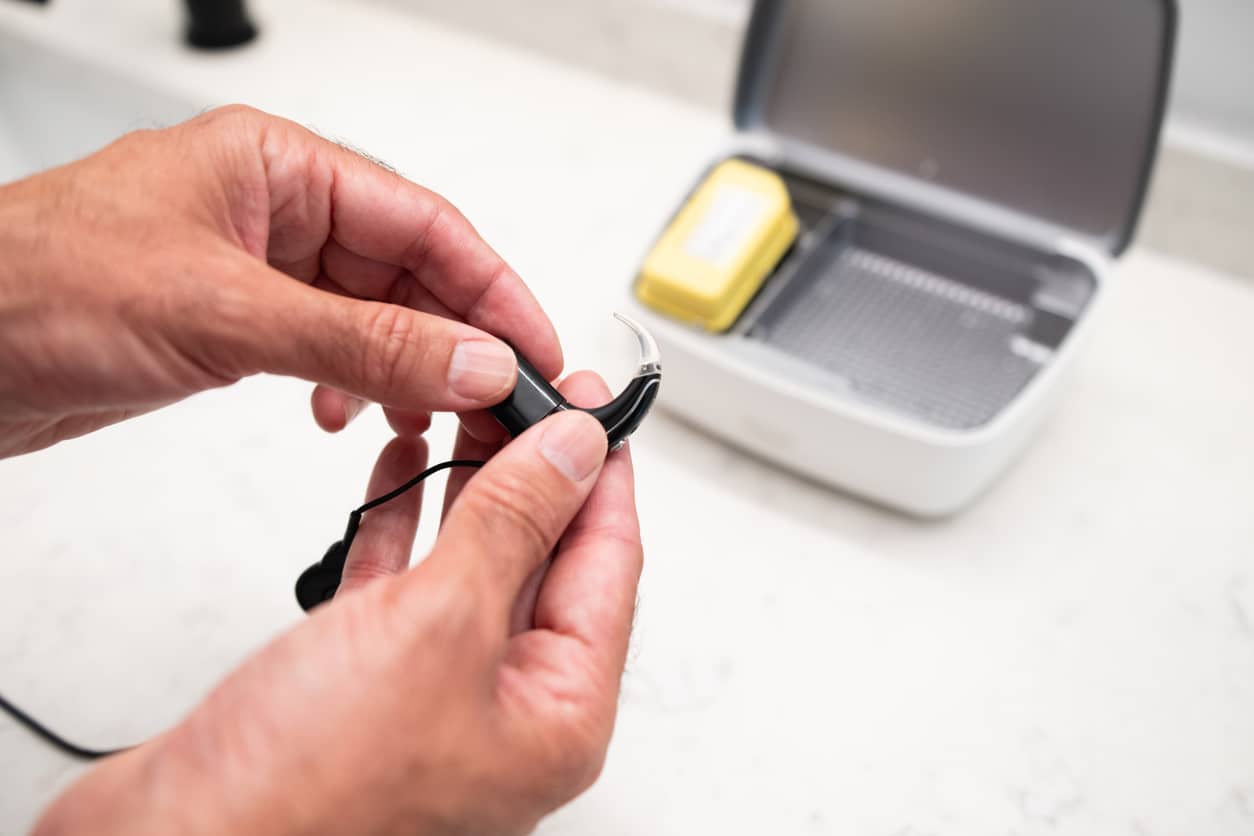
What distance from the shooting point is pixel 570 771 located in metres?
0.36

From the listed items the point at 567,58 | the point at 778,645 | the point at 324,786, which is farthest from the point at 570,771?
the point at 567,58

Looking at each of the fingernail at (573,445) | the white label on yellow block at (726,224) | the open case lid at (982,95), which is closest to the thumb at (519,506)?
the fingernail at (573,445)

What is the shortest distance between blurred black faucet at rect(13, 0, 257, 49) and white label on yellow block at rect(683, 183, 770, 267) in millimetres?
568

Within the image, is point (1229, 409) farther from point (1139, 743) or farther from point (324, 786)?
point (324, 786)

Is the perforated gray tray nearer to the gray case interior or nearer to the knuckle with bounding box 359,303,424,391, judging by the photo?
the gray case interior

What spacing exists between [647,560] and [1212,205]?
0.51m

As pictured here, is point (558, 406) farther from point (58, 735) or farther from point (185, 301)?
point (58, 735)

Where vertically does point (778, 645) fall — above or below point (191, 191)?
below

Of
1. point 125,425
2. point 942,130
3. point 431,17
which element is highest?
point 942,130

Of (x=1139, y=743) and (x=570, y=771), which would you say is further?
(x=1139, y=743)

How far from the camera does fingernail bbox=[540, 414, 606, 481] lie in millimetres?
396

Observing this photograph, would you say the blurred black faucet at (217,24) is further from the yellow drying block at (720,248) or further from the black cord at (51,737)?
the black cord at (51,737)

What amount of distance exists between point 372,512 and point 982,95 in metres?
0.46

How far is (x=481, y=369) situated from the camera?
419mm
